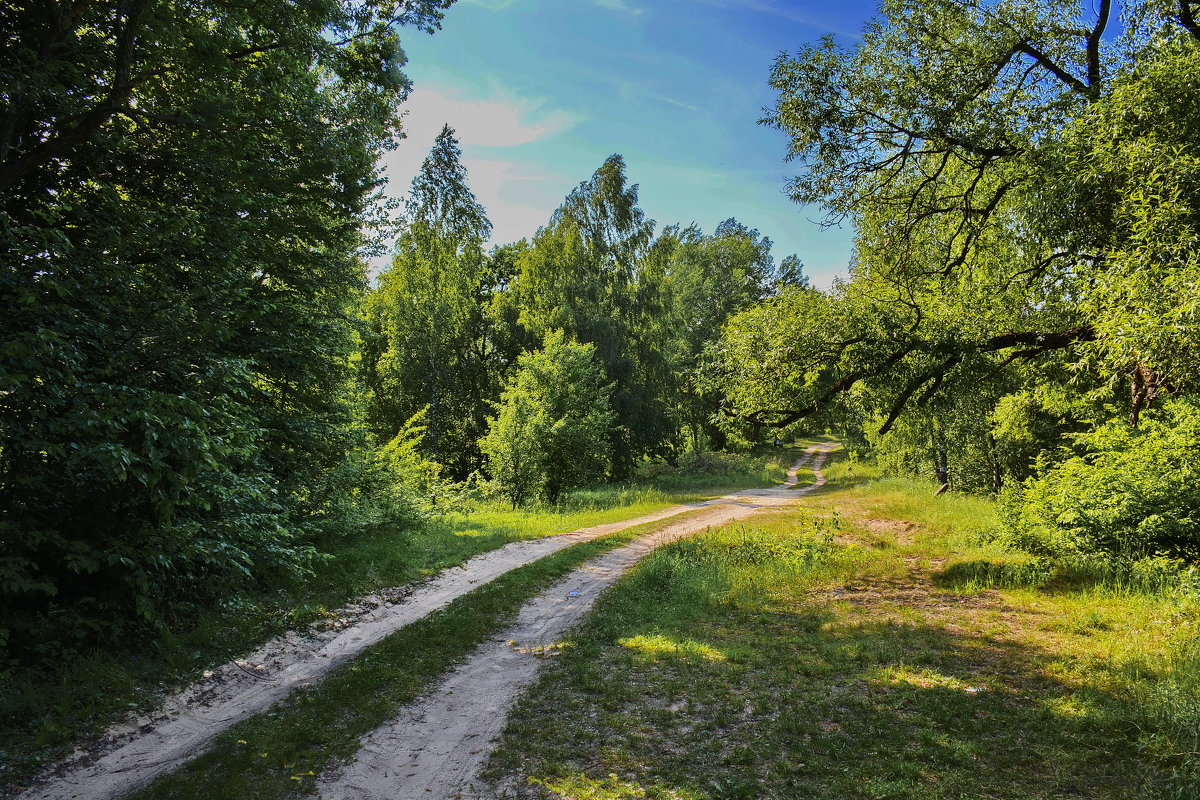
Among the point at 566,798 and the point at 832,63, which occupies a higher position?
the point at 832,63

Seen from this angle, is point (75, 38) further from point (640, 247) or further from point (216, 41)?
point (640, 247)

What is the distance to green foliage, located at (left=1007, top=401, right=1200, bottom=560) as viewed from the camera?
7.81m

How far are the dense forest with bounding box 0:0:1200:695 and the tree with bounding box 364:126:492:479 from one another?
12.2 metres

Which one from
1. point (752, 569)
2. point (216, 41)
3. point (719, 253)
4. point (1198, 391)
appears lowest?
point (752, 569)

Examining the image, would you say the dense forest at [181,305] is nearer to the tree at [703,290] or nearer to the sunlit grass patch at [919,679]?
the sunlit grass patch at [919,679]

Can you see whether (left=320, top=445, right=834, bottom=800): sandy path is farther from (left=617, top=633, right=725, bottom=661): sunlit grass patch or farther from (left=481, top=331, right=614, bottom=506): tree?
(left=481, top=331, right=614, bottom=506): tree

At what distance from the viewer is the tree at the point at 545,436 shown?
61.6 ft

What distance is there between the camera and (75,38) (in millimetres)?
6332

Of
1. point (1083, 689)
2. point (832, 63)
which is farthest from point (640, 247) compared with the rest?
point (1083, 689)

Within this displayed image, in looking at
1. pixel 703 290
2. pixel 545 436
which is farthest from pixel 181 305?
pixel 703 290

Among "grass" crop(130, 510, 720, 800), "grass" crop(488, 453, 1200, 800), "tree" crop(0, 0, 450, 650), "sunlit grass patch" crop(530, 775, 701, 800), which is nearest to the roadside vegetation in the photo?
"tree" crop(0, 0, 450, 650)

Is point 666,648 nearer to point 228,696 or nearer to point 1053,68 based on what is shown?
point 228,696

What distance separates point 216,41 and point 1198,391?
50.4ft

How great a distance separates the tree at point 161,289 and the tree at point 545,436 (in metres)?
9.36
